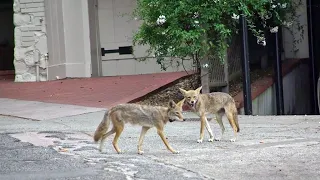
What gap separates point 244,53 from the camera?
1521 centimetres

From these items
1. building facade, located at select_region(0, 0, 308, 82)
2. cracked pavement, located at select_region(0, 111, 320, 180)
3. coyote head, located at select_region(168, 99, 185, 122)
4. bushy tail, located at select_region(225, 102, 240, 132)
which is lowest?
cracked pavement, located at select_region(0, 111, 320, 180)

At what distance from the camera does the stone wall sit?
71.9 feet

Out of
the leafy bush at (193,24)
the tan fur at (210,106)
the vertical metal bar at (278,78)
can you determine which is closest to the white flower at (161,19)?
the leafy bush at (193,24)

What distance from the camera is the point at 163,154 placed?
381 inches

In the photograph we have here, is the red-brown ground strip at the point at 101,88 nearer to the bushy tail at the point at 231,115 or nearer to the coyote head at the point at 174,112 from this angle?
the bushy tail at the point at 231,115

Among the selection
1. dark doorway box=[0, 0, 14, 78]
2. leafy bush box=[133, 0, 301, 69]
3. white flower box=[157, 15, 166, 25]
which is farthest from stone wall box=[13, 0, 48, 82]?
white flower box=[157, 15, 166, 25]

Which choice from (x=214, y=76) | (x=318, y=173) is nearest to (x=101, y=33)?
(x=214, y=76)

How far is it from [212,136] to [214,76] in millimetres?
5640

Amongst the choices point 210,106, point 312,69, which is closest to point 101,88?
point 312,69

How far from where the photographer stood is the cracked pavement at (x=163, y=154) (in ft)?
27.0

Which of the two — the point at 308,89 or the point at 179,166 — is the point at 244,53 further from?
the point at 179,166

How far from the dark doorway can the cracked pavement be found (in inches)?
555

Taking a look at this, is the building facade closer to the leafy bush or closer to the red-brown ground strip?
the red-brown ground strip

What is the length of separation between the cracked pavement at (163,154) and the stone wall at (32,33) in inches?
350
